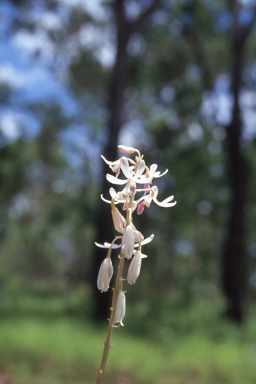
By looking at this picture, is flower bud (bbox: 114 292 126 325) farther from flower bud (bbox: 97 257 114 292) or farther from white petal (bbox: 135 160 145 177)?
white petal (bbox: 135 160 145 177)

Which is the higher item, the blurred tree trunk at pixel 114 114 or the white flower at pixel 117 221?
the blurred tree trunk at pixel 114 114

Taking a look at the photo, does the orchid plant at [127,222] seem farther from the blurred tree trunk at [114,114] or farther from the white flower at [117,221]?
the blurred tree trunk at [114,114]

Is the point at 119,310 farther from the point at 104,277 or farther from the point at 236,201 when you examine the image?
the point at 236,201

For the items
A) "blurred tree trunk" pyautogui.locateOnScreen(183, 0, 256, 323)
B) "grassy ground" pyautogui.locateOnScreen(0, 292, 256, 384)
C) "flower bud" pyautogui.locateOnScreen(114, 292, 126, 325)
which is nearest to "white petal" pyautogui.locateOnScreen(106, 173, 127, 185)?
"flower bud" pyautogui.locateOnScreen(114, 292, 126, 325)

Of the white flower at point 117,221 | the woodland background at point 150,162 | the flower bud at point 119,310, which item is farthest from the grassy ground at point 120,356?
the white flower at point 117,221

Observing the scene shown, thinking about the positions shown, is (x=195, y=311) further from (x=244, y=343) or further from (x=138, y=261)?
(x=138, y=261)

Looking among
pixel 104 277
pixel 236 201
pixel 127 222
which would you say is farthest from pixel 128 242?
pixel 236 201

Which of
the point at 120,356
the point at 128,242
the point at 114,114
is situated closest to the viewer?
the point at 128,242

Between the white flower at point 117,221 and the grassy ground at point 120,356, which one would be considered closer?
the white flower at point 117,221
